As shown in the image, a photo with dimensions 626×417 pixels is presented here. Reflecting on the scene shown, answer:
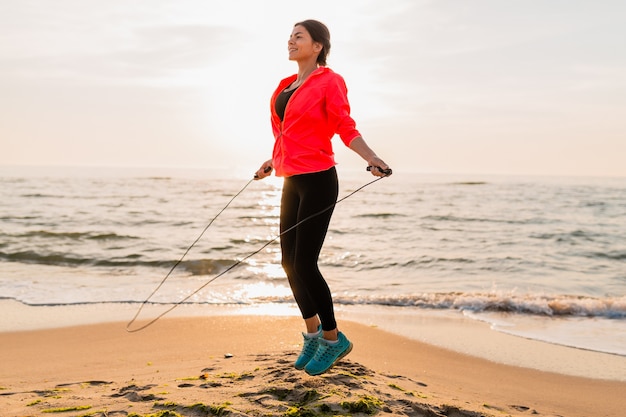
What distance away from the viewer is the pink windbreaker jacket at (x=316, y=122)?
120 inches

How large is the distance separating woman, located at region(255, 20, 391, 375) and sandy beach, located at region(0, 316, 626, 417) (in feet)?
1.11

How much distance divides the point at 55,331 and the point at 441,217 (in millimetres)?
15152

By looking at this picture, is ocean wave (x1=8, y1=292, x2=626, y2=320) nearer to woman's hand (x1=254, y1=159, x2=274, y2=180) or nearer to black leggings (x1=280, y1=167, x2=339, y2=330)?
woman's hand (x1=254, y1=159, x2=274, y2=180)

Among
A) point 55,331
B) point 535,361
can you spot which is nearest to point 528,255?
point 535,361

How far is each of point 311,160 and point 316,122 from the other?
21 cm

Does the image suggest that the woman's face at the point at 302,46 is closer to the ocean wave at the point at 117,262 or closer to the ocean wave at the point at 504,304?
the ocean wave at the point at 504,304

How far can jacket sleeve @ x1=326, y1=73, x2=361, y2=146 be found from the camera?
304 cm

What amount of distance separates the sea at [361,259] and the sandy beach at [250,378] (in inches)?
31.4

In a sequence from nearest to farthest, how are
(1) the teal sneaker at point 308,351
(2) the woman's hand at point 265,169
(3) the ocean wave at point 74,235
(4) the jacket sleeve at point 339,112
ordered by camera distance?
1. (4) the jacket sleeve at point 339,112
2. (1) the teal sneaker at point 308,351
3. (2) the woman's hand at point 265,169
4. (3) the ocean wave at point 74,235

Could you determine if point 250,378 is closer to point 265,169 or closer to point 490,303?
point 265,169

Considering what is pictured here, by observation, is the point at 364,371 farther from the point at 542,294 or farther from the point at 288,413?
the point at 542,294

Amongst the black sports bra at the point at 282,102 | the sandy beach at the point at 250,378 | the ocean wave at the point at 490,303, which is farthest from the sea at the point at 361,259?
the sandy beach at the point at 250,378

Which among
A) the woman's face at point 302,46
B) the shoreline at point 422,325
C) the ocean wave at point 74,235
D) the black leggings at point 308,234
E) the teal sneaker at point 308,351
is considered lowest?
the shoreline at point 422,325

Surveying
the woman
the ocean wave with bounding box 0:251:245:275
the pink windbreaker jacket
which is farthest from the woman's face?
the ocean wave with bounding box 0:251:245:275
